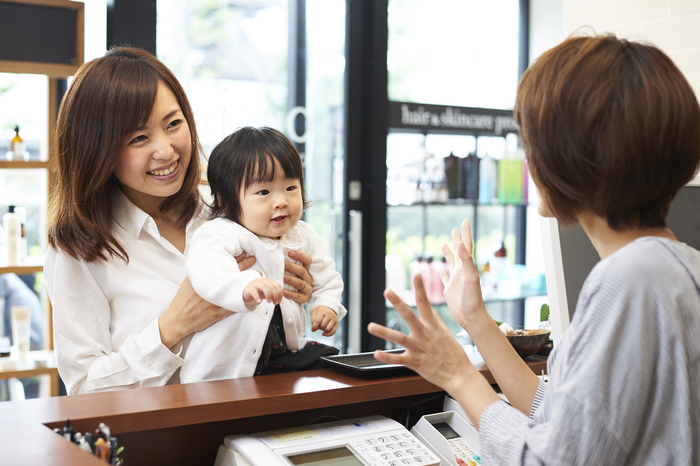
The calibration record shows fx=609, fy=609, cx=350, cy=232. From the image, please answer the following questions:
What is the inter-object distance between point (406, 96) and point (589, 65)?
122 inches

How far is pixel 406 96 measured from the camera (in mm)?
3904

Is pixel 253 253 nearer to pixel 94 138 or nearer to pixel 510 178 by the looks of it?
pixel 94 138

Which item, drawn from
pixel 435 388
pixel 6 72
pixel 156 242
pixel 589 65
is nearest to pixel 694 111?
pixel 589 65

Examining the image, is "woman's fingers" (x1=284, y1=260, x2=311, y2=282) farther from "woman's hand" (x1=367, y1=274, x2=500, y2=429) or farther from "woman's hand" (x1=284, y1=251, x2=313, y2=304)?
"woman's hand" (x1=367, y1=274, x2=500, y2=429)

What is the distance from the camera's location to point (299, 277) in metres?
1.74

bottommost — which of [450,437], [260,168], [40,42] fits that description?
[450,437]

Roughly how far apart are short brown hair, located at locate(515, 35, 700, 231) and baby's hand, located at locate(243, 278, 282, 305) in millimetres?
635

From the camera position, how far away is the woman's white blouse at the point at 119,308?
157 centimetres

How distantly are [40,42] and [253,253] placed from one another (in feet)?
5.44

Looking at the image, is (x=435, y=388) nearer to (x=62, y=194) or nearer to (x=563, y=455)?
(x=563, y=455)

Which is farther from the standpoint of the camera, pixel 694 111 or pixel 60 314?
pixel 60 314

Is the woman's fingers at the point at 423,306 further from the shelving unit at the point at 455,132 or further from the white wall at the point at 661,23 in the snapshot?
the shelving unit at the point at 455,132

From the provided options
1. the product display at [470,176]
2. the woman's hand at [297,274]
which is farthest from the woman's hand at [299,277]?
the product display at [470,176]

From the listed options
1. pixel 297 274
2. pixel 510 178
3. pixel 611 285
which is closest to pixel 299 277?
pixel 297 274
